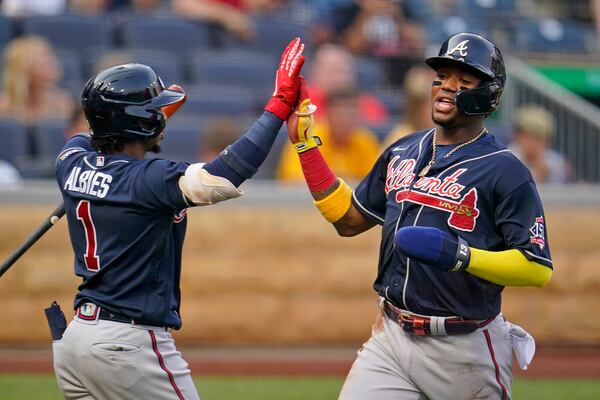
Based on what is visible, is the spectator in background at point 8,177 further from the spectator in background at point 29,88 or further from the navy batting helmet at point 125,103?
the navy batting helmet at point 125,103

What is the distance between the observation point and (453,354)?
4.31 m

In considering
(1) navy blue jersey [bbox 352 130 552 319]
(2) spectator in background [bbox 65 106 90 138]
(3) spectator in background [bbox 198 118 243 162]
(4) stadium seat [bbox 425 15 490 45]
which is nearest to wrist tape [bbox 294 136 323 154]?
(1) navy blue jersey [bbox 352 130 552 319]

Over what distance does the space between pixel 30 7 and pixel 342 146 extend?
3529 millimetres

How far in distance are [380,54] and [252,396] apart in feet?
15.9

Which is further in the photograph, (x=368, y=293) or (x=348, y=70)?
(x=348, y=70)

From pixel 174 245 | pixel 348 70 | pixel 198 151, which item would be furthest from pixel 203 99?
pixel 174 245

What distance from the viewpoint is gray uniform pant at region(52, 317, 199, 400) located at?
4.13 metres

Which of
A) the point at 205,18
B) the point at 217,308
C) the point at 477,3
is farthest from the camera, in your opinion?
the point at 477,3

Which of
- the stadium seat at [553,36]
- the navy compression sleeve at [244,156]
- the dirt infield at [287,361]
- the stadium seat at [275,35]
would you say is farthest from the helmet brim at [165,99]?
the stadium seat at [553,36]

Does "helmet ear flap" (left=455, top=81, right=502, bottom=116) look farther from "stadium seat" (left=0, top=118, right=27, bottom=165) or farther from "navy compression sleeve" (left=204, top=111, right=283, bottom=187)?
"stadium seat" (left=0, top=118, right=27, bottom=165)

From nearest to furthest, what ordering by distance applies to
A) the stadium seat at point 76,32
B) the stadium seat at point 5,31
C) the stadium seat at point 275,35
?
the stadium seat at point 5,31, the stadium seat at point 76,32, the stadium seat at point 275,35

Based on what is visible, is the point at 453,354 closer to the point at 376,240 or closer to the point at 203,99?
the point at 376,240

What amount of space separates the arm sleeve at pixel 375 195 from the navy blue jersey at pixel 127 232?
97 centimetres

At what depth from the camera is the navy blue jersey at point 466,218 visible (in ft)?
13.9
